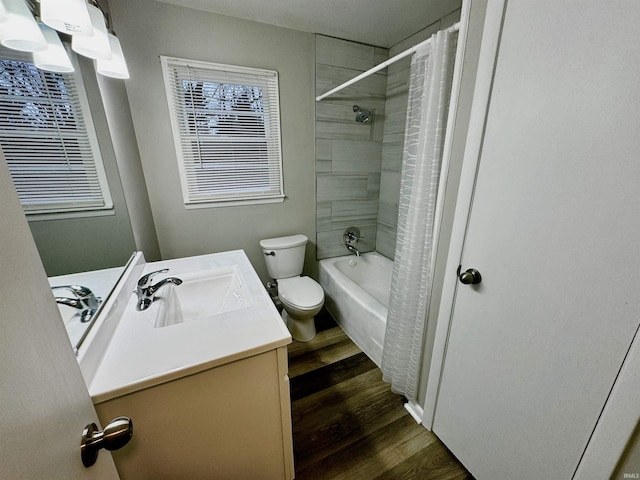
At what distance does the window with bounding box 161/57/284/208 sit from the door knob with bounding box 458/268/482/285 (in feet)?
5.16

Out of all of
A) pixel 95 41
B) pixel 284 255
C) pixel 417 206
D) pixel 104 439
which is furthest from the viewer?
pixel 284 255

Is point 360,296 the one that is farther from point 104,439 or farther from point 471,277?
point 104,439

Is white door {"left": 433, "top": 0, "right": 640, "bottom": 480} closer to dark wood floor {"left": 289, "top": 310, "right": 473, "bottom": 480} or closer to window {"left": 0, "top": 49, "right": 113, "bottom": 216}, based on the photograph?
dark wood floor {"left": 289, "top": 310, "right": 473, "bottom": 480}

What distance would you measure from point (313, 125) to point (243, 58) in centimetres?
67

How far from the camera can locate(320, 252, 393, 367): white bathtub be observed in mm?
1747

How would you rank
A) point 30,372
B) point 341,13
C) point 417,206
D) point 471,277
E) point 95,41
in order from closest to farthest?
point 30,372, point 95,41, point 471,277, point 417,206, point 341,13

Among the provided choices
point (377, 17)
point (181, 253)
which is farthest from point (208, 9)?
point (181, 253)

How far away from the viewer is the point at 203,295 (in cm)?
132

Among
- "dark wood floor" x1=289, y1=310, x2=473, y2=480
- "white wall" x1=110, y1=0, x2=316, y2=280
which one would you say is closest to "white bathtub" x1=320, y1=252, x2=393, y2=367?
"dark wood floor" x1=289, y1=310, x2=473, y2=480

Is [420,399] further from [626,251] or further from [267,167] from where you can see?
[267,167]

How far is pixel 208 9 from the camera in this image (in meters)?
1.61

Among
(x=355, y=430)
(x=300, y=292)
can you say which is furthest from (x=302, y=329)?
(x=355, y=430)

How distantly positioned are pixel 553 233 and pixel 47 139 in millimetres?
1594

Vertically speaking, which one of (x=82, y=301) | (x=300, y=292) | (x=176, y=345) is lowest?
(x=300, y=292)
